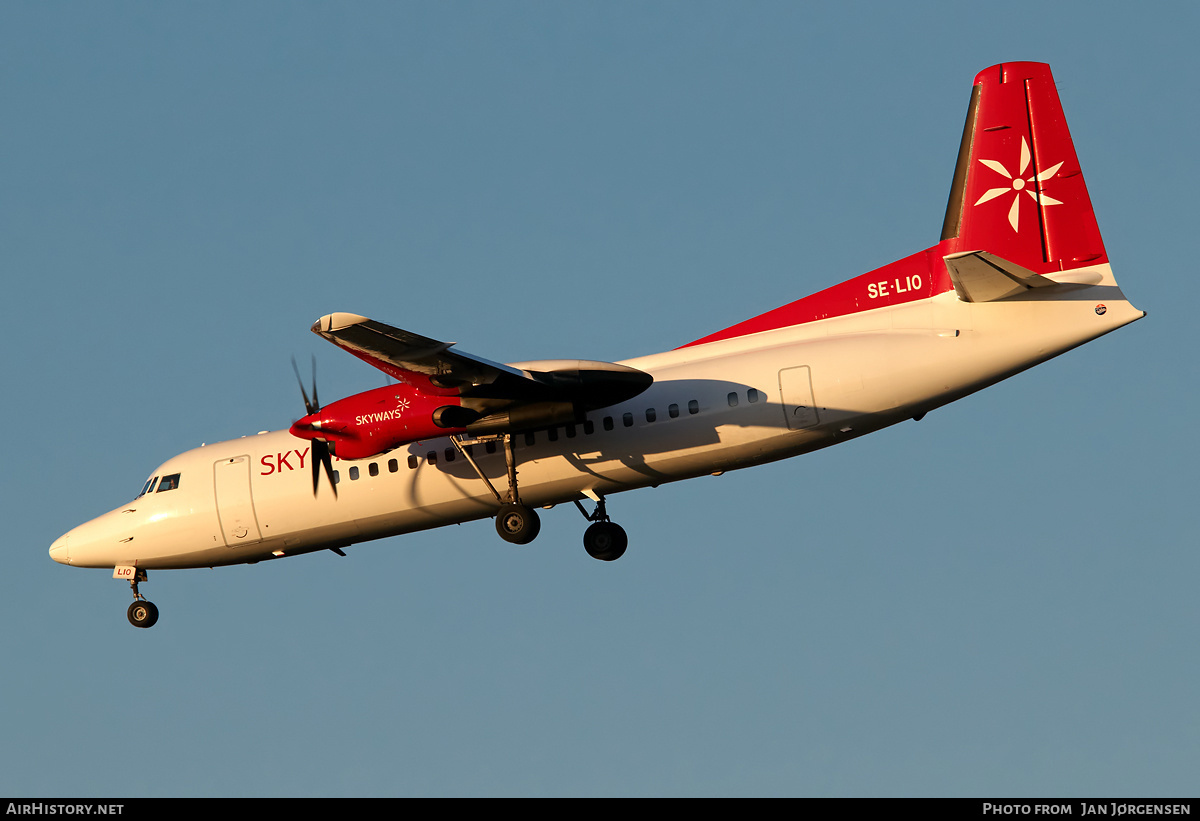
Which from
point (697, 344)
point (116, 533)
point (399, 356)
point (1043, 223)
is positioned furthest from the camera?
point (116, 533)

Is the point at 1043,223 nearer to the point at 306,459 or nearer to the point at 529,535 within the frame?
the point at 529,535

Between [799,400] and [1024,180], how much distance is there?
542 centimetres

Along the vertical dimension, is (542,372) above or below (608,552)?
above

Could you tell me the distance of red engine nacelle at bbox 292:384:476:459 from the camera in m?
23.6

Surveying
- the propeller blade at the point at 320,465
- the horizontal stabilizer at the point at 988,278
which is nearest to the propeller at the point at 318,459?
the propeller blade at the point at 320,465

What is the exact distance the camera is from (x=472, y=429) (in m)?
23.9

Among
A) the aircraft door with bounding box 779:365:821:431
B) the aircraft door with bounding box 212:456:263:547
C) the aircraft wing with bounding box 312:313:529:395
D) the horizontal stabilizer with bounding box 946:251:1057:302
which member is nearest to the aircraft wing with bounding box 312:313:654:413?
the aircraft wing with bounding box 312:313:529:395

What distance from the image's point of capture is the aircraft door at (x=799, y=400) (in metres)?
23.5

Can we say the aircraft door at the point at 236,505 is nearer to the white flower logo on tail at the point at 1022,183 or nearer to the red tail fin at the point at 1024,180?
the red tail fin at the point at 1024,180

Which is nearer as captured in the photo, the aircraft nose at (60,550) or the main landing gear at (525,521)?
the main landing gear at (525,521)

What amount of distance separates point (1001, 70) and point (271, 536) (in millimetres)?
15475

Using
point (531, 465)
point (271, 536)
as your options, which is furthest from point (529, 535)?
point (271, 536)

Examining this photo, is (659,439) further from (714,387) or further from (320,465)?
(320,465)

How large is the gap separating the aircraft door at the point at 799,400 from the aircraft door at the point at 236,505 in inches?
397
